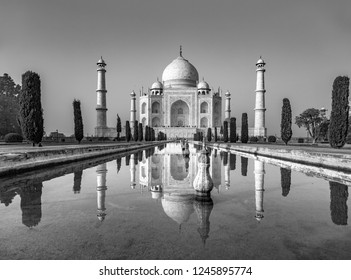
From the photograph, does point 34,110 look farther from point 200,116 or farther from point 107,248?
point 200,116

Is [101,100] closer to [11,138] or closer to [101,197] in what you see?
[11,138]

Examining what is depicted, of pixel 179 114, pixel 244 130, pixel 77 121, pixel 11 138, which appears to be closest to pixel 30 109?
pixel 77 121

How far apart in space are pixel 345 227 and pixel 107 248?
7.54ft

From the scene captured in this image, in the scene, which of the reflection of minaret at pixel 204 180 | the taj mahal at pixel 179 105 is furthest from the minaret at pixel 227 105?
the reflection of minaret at pixel 204 180

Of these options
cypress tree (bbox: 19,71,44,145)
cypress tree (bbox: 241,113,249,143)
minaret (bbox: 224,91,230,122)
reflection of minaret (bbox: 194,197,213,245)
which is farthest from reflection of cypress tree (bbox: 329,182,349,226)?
minaret (bbox: 224,91,230,122)

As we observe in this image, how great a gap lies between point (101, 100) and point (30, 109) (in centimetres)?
2661

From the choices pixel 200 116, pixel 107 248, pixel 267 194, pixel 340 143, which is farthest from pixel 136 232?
pixel 200 116

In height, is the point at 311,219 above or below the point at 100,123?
below

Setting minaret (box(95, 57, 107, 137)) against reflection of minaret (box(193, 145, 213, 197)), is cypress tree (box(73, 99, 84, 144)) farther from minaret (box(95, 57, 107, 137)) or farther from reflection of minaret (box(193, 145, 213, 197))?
reflection of minaret (box(193, 145, 213, 197))

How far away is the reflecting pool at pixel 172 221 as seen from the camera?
1.92 metres

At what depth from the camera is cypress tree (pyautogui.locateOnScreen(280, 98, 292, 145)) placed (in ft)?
69.9

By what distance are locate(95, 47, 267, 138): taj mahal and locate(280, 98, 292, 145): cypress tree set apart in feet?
63.6
